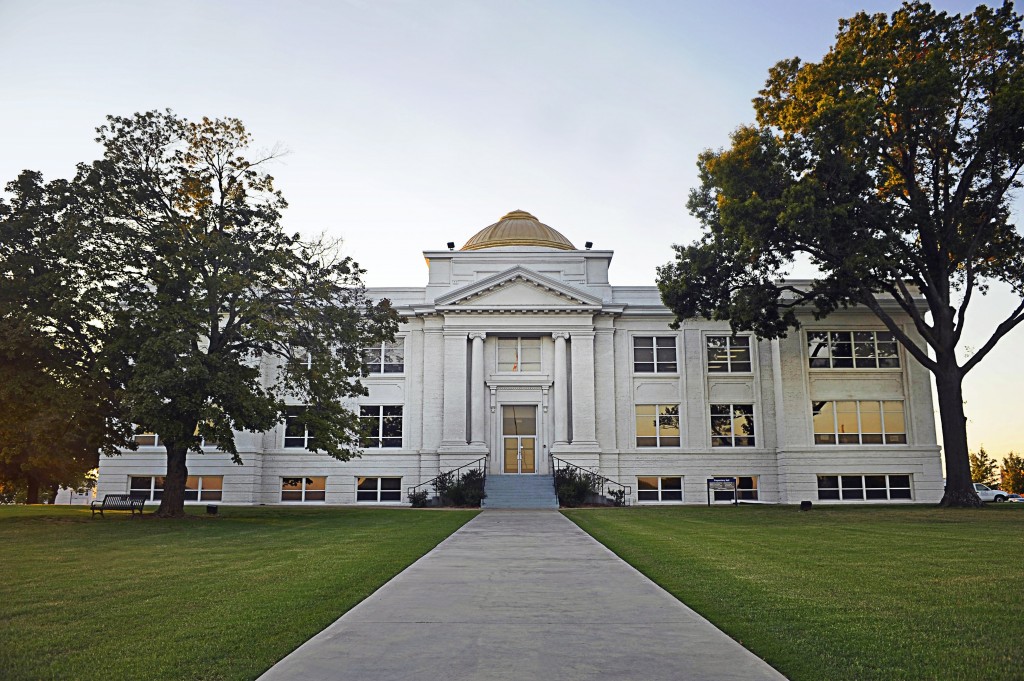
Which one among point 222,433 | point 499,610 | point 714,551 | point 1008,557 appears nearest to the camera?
point 499,610

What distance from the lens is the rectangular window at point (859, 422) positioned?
38.9 meters

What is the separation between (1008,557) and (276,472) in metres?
32.8

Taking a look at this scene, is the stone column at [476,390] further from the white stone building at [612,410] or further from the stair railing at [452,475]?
the stair railing at [452,475]

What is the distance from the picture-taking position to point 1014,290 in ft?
95.6

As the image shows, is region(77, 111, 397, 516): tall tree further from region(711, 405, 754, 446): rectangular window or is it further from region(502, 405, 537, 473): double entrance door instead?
region(711, 405, 754, 446): rectangular window

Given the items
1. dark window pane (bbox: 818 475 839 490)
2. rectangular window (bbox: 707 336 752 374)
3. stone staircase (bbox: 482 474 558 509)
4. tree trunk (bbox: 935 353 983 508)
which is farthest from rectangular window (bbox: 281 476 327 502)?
tree trunk (bbox: 935 353 983 508)

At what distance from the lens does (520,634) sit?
6.87 meters

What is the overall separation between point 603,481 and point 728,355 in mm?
9464

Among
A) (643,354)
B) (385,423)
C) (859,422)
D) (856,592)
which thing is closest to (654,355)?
(643,354)

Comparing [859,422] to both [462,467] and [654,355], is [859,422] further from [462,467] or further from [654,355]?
[462,467]

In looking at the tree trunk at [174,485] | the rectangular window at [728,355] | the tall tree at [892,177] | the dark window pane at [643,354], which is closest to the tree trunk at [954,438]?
the tall tree at [892,177]

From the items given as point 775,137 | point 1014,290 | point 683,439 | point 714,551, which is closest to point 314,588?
point 714,551

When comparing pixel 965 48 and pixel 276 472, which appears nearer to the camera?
pixel 965 48

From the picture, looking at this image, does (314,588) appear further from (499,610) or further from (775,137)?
(775,137)
